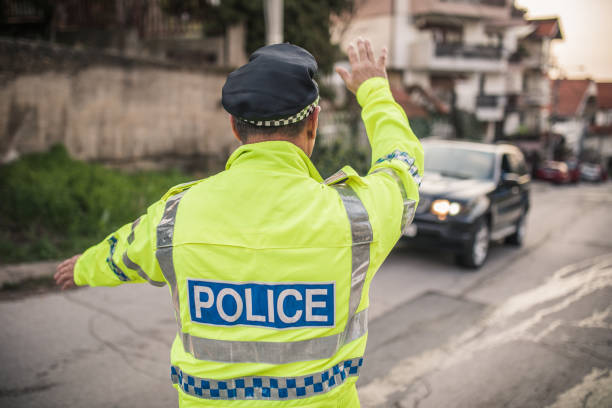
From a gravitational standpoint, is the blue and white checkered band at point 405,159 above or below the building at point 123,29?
below

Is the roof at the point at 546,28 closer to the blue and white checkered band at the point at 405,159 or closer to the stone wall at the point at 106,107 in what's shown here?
the stone wall at the point at 106,107

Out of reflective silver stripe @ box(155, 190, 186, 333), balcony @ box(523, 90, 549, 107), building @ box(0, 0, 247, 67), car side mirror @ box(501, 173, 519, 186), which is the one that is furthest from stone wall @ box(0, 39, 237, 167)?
balcony @ box(523, 90, 549, 107)

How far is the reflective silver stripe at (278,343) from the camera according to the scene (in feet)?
4.62

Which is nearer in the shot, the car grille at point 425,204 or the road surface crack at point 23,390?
the road surface crack at point 23,390

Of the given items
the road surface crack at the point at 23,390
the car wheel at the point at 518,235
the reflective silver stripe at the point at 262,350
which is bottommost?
the car wheel at the point at 518,235

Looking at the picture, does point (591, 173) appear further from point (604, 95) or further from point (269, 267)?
point (269, 267)

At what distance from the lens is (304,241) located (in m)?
1.35

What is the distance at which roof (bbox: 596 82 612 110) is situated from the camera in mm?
47656

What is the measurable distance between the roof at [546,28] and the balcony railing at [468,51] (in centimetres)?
1071

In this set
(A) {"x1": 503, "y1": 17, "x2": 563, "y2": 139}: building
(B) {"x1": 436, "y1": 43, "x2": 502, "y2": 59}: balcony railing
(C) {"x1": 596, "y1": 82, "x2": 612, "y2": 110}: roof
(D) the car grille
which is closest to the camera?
(D) the car grille

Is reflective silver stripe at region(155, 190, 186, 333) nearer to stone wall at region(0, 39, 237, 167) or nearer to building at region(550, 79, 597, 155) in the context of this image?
stone wall at region(0, 39, 237, 167)

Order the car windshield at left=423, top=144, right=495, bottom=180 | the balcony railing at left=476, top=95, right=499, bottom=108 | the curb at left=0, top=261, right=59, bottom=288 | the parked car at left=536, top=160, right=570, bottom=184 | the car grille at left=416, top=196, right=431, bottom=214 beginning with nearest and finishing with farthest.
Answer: the curb at left=0, top=261, right=59, bottom=288 → the car grille at left=416, top=196, right=431, bottom=214 → the car windshield at left=423, top=144, right=495, bottom=180 → the parked car at left=536, top=160, right=570, bottom=184 → the balcony railing at left=476, top=95, right=499, bottom=108

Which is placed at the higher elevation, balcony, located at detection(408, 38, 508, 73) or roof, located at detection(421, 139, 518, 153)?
balcony, located at detection(408, 38, 508, 73)

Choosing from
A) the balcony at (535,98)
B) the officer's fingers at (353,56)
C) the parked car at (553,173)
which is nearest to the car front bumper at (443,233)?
the officer's fingers at (353,56)
